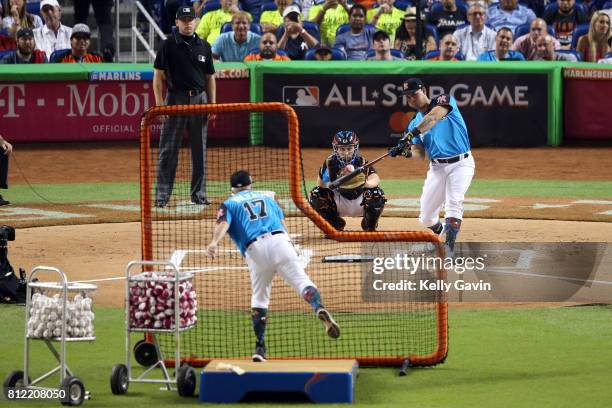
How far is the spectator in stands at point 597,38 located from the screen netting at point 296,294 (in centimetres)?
942

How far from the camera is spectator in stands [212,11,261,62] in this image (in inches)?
922

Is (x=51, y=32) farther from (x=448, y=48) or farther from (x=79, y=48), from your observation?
(x=448, y=48)

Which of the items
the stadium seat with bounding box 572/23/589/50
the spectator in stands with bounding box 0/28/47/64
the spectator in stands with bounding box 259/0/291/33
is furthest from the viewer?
the spectator in stands with bounding box 259/0/291/33

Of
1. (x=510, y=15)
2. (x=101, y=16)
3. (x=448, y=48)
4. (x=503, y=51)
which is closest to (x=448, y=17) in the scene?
(x=510, y=15)

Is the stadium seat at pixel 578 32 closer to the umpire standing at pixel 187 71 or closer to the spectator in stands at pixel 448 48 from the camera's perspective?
the spectator in stands at pixel 448 48

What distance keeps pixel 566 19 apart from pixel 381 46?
402 cm

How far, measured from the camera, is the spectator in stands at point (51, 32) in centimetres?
2386

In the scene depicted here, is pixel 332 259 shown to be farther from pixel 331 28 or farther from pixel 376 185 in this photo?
pixel 331 28

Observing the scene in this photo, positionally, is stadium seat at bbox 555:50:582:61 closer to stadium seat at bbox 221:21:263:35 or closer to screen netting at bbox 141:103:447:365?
stadium seat at bbox 221:21:263:35

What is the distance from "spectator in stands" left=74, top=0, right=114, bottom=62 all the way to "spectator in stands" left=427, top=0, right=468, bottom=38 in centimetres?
624

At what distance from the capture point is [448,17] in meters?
24.7

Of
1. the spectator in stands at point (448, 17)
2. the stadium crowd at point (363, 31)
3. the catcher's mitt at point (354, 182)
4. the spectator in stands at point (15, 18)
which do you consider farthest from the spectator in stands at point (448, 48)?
the catcher's mitt at point (354, 182)

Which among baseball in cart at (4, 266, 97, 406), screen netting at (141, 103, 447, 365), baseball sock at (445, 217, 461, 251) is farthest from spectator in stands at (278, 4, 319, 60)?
baseball in cart at (4, 266, 97, 406)

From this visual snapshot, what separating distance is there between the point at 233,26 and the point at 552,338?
45.6ft
